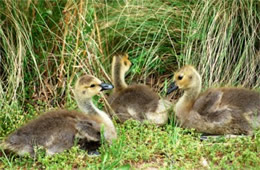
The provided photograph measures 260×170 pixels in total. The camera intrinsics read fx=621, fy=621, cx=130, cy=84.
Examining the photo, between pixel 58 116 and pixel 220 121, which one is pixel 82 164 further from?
pixel 220 121

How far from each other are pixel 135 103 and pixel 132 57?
130cm

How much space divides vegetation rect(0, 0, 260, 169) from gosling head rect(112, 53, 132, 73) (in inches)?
7.3

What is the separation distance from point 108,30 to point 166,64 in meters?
0.87

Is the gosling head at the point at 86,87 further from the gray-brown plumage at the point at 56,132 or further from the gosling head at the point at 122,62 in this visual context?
the gosling head at the point at 122,62

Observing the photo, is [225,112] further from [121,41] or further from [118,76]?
[121,41]

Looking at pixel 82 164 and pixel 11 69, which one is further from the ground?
pixel 11 69

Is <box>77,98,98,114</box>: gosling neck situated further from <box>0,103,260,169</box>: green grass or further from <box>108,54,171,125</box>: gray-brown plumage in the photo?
<box>108,54,171,125</box>: gray-brown plumage

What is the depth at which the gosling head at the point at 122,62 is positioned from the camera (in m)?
7.04

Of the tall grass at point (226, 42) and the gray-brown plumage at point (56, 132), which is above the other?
the tall grass at point (226, 42)

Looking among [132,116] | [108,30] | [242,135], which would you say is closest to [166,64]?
[108,30]

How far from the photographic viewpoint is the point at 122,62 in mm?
7074

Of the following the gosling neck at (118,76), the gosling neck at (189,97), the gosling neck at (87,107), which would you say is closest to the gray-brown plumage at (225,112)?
the gosling neck at (189,97)

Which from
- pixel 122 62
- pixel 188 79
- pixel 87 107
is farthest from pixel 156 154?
pixel 122 62

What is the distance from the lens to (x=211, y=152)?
5809 mm
